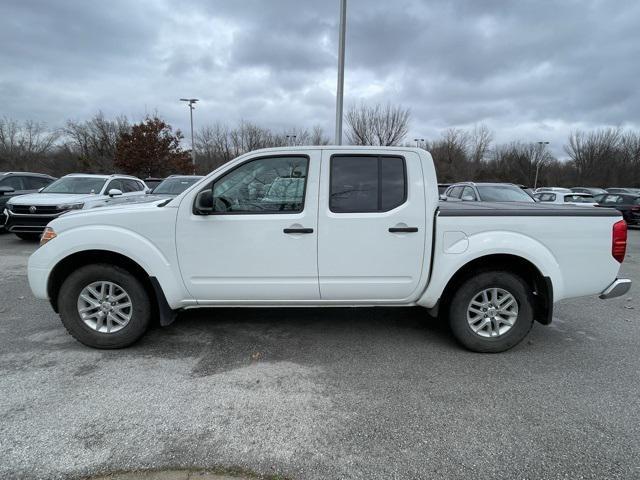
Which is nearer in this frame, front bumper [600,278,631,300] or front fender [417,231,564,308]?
front fender [417,231,564,308]

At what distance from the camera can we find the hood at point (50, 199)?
892 centimetres

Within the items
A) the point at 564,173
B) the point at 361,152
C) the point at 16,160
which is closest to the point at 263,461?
the point at 361,152

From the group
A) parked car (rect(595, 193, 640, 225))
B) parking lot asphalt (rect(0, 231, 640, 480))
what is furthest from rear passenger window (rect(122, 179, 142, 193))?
parked car (rect(595, 193, 640, 225))

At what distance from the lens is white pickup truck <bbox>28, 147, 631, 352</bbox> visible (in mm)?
3455

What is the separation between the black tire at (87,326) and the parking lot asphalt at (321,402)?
15 centimetres

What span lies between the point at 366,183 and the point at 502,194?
8244mm

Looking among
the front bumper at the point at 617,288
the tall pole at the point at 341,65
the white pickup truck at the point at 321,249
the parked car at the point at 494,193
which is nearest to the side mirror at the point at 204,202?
the white pickup truck at the point at 321,249

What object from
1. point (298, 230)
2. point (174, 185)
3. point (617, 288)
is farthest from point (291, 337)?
point (174, 185)

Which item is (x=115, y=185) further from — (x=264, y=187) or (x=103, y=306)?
(x=264, y=187)

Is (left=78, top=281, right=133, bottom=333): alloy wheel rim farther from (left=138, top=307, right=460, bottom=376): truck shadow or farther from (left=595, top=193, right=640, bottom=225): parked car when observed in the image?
(left=595, top=193, right=640, bottom=225): parked car

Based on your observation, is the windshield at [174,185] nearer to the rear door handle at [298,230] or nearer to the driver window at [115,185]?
the driver window at [115,185]

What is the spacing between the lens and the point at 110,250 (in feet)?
11.3

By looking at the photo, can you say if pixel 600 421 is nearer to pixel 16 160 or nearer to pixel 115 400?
pixel 115 400

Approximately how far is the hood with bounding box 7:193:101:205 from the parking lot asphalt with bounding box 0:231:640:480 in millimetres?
5677
